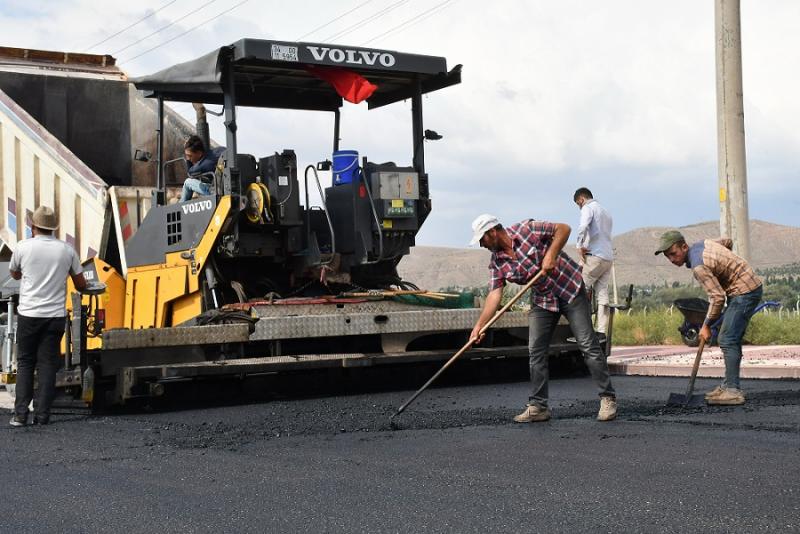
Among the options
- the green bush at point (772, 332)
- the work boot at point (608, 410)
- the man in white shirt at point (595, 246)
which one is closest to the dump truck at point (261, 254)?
the man in white shirt at point (595, 246)

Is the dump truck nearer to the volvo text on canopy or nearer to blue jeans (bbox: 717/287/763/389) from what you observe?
the volvo text on canopy

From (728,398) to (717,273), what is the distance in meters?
0.83

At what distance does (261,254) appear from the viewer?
888cm

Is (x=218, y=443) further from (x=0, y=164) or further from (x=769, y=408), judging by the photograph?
(x=0, y=164)

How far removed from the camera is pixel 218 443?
6.50 metres

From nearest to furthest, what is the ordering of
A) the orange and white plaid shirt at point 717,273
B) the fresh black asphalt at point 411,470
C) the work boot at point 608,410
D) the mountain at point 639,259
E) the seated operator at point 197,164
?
1. the fresh black asphalt at point 411,470
2. the work boot at point 608,410
3. the orange and white plaid shirt at point 717,273
4. the seated operator at point 197,164
5. the mountain at point 639,259

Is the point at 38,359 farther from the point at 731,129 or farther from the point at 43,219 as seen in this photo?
the point at 731,129

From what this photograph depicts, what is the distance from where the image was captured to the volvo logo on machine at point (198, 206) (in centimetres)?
873

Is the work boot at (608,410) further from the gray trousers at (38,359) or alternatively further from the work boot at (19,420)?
the work boot at (19,420)

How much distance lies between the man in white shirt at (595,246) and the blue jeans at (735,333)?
10.2 ft

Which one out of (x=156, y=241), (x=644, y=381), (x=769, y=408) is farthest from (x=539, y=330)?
(x=156, y=241)

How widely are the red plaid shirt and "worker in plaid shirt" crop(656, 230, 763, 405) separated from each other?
0.69 m

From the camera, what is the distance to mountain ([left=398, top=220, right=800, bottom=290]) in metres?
59.9

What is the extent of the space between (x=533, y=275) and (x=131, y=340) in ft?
9.70
